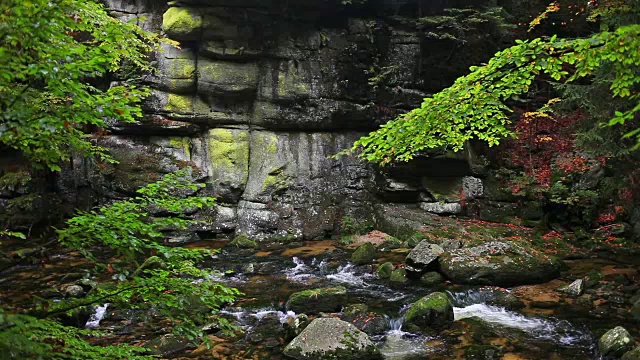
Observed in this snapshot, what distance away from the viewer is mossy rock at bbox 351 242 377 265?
1311 centimetres

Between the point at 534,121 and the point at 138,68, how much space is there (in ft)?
59.6

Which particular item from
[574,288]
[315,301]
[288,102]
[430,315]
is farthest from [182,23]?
[574,288]

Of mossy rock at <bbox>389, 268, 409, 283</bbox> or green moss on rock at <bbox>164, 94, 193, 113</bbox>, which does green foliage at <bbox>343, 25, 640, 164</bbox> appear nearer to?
mossy rock at <bbox>389, 268, 409, 283</bbox>

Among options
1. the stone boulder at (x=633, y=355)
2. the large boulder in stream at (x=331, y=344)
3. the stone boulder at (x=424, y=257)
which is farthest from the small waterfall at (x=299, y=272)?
the stone boulder at (x=633, y=355)

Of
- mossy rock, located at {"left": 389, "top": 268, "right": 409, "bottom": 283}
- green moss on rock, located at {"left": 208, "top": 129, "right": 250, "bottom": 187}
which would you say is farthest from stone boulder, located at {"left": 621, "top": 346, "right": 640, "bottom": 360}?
green moss on rock, located at {"left": 208, "top": 129, "right": 250, "bottom": 187}

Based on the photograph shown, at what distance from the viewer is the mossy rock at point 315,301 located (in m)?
9.48

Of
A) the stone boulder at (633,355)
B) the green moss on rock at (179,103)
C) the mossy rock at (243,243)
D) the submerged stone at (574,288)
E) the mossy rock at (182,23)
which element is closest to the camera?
the stone boulder at (633,355)

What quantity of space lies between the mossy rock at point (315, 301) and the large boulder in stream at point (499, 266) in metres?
3.31

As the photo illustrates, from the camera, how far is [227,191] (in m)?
17.5

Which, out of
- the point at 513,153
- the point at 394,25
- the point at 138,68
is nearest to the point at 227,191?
the point at 138,68

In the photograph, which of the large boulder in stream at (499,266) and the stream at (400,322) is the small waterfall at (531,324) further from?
the large boulder in stream at (499,266)

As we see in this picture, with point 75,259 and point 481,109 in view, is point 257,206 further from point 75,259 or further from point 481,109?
point 481,109

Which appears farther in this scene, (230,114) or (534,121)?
(534,121)

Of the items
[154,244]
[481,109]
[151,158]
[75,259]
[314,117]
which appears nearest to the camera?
[154,244]
